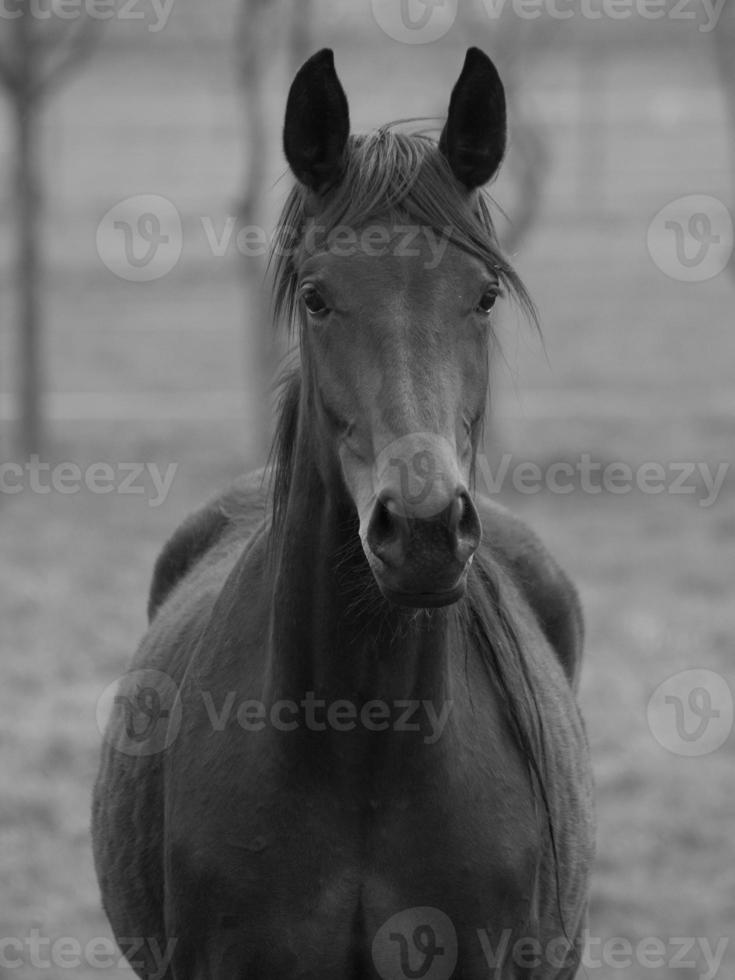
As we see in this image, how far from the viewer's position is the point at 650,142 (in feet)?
90.7

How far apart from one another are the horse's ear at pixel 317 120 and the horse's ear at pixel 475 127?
217mm

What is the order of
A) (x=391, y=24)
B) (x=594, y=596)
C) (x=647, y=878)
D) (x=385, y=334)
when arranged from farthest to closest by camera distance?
1. (x=391, y=24)
2. (x=594, y=596)
3. (x=647, y=878)
4. (x=385, y=334)

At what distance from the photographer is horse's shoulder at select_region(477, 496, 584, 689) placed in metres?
4.09

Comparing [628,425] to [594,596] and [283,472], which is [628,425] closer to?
[594,596]

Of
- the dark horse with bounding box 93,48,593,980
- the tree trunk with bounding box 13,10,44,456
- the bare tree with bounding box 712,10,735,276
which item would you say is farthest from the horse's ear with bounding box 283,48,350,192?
the bare tree with bounding box 712,10,735,276

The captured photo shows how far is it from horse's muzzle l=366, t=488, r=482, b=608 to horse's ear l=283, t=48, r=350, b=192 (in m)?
0.89

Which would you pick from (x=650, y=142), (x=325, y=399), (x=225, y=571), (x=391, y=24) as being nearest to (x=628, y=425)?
(x=391, y=24)

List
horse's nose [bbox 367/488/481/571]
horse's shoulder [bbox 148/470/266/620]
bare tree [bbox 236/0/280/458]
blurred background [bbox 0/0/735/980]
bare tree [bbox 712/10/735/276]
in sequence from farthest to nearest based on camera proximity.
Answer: bare tree [bbox 712/10/735/276] < bare tree [bbox 236/0/280/458] < blurred background [bbox 0/0/735/980] < horse's shoulder [bbox 148/470/266/620] < horse's nose [bbox 367/488/481/571]

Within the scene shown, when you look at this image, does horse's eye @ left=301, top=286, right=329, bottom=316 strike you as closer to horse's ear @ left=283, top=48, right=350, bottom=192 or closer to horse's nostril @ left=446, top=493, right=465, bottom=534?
horse's ear @ left=283, top=48, right=350, bottom=192

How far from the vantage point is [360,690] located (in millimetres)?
2951

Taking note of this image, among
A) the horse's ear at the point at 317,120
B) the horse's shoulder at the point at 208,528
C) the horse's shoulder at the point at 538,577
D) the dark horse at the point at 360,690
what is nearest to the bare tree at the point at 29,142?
the horse's shoulder at the point at 208,528

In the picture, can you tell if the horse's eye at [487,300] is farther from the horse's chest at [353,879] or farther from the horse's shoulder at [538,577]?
the horse's shoulder at [538,577]

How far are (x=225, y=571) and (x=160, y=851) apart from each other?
0.85m

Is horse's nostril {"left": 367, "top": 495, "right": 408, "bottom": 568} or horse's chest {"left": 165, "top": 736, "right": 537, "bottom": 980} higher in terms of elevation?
horse's nostril {"left": 367, "top": 495, "right": 408, "bottom": 568}
